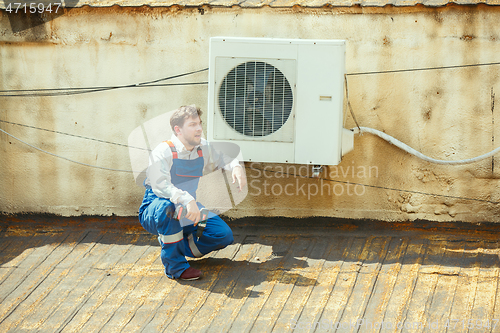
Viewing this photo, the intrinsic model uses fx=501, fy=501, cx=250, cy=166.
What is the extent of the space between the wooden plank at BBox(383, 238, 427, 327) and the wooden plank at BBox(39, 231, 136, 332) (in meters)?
2.02

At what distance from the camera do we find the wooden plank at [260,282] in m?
3.15

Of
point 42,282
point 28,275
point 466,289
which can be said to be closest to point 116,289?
point 42,282

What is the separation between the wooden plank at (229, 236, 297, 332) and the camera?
10.3ft

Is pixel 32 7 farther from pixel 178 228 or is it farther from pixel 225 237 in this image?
pixel 225 237

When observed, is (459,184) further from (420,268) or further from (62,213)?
(62,213)

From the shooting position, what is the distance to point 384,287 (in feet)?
11.3

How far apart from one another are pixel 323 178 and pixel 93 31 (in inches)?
93.5

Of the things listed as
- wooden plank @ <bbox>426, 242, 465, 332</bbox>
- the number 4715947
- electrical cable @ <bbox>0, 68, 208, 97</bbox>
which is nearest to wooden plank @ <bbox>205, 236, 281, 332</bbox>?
wooden plank @ <bbox>426, 242, 465, 332</bbox>

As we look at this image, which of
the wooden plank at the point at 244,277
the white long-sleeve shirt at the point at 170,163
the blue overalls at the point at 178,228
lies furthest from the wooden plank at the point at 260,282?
the white long-sleeve shirt at the point at 170,163

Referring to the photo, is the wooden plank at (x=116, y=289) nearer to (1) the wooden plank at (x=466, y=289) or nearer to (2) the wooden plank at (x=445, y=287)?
(2) the wooden plank at (x=445, y=287)

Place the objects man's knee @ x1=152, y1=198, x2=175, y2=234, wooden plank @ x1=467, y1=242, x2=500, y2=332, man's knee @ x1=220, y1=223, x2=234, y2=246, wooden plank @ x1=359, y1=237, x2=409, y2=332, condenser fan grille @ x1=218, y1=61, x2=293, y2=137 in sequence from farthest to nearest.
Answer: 1. man's knee @ x1=220, y1=223, x2=234, y2=246
2. condenser fan grille @ x1=218, y1=61, x2=293, y2=137
3. man's knee @ x1=152, y1=198, x2=175, y2=234
4. wooden plank @ x1=359, y1=237, x2=409, y2=332
5. wooden plank @ x1=467, y1=242, x2=500, y2=332

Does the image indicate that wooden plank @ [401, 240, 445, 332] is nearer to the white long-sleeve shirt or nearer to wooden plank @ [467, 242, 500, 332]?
wooden plank @ [467, 242, 500, 332]

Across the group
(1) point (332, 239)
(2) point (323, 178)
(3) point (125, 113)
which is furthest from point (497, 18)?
(3) point (125, 113)

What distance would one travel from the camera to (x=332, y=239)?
4223mm
